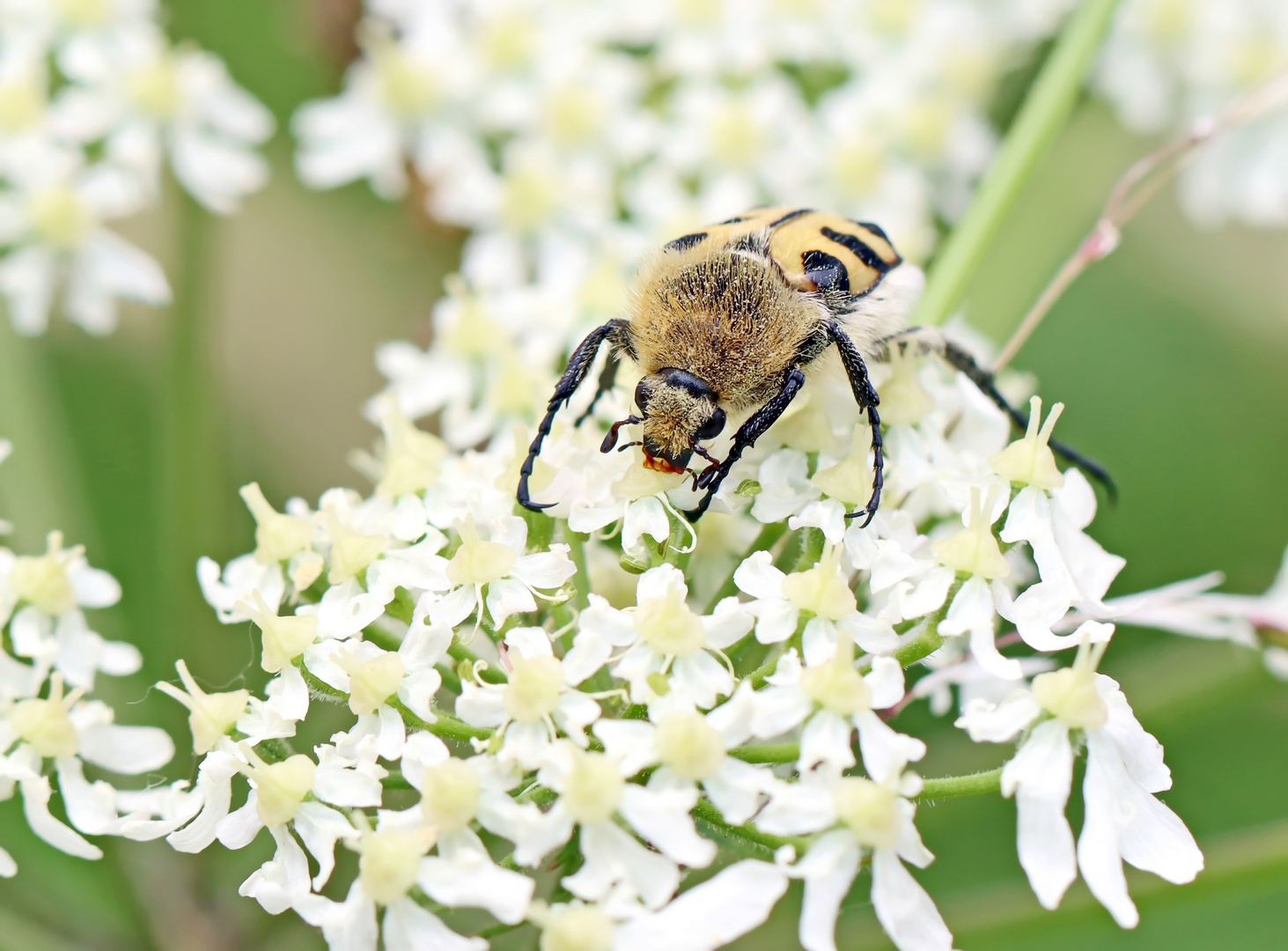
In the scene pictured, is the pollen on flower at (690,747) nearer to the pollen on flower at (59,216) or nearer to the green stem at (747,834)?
the green stem at (747,834)

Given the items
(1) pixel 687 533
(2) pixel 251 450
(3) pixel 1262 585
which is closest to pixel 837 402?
(1) pixel 687 533

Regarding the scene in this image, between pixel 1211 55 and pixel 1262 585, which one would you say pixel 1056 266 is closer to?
pixel 1211 55

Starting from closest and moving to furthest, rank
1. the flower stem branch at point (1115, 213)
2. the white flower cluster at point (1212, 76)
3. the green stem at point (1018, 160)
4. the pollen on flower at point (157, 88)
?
the flower stem branch at point (1115, 213) → the green stem at point (1018, 160) → the pollen on flower at point (157, 88) → the white flower cluster at point (1212, 76)

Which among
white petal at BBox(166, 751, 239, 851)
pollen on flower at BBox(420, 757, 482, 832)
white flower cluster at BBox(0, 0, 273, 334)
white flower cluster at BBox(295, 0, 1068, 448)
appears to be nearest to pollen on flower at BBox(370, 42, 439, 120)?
white flower cluster at BBox(295, 0, 1068, 448)

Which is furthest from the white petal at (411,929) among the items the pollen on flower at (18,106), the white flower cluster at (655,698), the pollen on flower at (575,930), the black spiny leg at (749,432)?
the pollen on flower at (18,106)

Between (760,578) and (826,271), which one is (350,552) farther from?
(826,271)

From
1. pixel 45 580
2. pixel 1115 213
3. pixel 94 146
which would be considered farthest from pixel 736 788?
pixel 94 146

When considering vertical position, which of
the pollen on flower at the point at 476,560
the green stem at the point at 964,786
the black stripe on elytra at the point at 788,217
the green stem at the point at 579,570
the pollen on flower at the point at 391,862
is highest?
the black stripe on elytra at the point at 788,217
